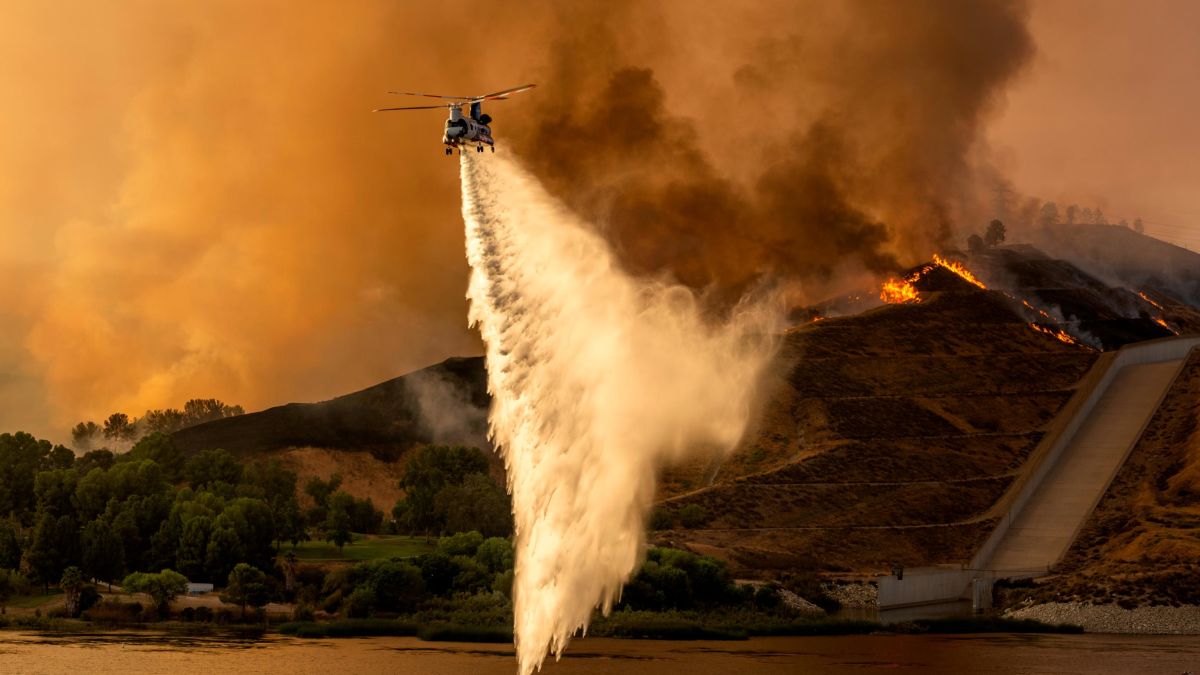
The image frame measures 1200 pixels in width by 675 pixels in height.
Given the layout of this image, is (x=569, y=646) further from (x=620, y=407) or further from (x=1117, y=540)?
(x=1117, y=540)

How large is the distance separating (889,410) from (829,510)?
33258mm

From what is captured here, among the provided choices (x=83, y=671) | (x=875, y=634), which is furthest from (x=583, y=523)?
(x=875, y=634)

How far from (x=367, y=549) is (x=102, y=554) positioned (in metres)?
35.8

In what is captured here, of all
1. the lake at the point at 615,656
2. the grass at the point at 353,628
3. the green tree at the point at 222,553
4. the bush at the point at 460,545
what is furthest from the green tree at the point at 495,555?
the green tree at the point at 222,553

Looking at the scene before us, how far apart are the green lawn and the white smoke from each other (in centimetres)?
7099

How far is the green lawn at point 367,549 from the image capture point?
484 feet

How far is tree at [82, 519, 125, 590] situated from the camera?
408 feet

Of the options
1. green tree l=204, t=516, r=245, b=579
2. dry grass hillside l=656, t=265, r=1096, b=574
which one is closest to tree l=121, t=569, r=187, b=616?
green tree l=204, t=516, r=245, b=579

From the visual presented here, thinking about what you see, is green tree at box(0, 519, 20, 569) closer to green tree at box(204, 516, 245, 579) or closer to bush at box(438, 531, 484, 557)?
green tree at box(204, 516, 245, 579)

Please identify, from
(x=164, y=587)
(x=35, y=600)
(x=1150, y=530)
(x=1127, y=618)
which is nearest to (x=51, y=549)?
(x=35, y=600)

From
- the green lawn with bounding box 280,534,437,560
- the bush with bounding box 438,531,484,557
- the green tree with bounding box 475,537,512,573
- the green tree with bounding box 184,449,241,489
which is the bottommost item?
the green tree with bounding box 475,537,512,573

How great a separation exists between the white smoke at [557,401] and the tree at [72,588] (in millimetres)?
51567

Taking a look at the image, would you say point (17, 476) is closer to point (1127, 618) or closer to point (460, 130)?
point (460, 130)

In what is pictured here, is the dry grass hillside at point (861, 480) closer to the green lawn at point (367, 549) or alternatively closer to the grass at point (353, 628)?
the green lawn at point (367, 549)
